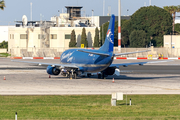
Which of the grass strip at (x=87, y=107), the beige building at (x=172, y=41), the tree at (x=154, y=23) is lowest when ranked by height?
the grass strip at (x=87, y=107)

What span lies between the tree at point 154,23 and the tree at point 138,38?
4.39 m

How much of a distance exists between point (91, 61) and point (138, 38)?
9067 centimetres

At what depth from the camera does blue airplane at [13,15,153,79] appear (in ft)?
126

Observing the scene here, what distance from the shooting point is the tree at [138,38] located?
5079 inches

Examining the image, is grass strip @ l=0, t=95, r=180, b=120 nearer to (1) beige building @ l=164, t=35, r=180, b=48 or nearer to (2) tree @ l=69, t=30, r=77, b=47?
(1) beige building @ l=164, t=35, r=180, b=48

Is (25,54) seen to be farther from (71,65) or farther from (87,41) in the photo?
(71,65)

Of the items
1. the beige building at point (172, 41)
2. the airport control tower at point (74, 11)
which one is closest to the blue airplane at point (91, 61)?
the beige building at point (172, 41)

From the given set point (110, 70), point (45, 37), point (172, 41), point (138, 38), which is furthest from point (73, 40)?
point (110, 70)

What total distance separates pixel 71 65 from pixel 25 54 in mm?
61121

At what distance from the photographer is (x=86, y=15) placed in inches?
5896

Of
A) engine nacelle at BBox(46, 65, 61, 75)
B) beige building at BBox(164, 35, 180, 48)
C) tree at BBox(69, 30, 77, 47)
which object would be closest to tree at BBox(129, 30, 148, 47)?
beige building at BBox(164, 35, 180, 48)

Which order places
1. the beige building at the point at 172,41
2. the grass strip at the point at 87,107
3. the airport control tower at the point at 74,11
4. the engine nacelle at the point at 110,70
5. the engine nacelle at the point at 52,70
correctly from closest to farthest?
1. the grass strip at the point at 87,107
2. the engine nacelle at the point at 110,70
3. the engine nacelle at the point at 52,70
4. the beige building at the point at 172,41
5. the airport control tower at the point at 74,11

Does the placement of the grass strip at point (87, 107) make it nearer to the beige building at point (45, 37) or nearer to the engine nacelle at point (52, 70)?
the engine nacelle at point (52, 70)

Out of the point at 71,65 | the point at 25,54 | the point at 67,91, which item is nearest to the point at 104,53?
the point at 71,65
